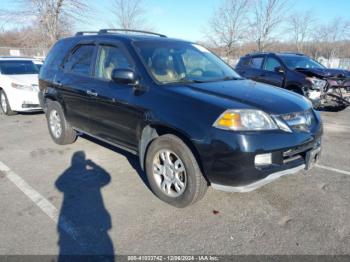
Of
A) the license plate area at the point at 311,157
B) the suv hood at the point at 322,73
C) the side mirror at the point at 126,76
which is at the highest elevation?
the side mirror at the point at 126,76

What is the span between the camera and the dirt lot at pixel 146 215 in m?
2.69

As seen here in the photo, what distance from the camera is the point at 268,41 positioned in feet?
84.6

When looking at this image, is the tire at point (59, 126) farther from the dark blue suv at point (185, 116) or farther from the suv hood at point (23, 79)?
the suv hood at point (23, 79)

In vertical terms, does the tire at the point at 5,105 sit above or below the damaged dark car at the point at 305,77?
below

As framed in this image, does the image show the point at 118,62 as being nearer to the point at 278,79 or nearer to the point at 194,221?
the point at 194,221

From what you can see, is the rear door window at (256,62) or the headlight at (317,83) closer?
the headlight at (317,83)

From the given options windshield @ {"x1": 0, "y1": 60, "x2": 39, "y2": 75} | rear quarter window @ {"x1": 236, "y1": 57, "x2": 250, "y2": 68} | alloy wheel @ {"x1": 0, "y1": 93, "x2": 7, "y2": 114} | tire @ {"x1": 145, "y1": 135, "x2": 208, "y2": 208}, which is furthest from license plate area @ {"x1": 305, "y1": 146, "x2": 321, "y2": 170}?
windshield @ {"x1": 0, "y1": 60, "x2": 39, "y2": 75}

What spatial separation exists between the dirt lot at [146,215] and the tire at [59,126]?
76cm

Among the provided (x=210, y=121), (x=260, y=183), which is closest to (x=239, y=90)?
(x=210, y=121)

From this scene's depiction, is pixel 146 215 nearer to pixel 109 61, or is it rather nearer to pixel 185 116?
pixel 185 116

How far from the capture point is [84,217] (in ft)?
10.3

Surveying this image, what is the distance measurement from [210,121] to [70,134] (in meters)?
3.36

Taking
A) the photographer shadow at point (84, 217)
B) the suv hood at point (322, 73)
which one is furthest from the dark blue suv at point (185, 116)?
the suv hood at point (322, 73)

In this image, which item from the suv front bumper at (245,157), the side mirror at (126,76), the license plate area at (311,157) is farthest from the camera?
the side mirror at (126,76)
